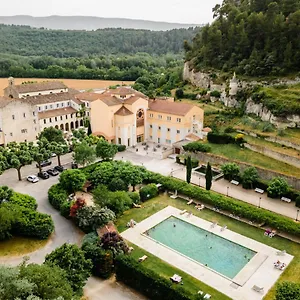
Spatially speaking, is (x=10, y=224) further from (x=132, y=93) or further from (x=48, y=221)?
(x=132, y=93)

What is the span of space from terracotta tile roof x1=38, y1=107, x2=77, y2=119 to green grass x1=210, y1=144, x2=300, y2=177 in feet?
77.4

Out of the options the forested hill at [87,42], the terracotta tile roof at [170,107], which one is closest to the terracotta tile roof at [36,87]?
the terracotta tile roof at [170,107]

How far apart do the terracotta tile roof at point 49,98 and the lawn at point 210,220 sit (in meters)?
28.4

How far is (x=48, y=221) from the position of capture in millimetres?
29906

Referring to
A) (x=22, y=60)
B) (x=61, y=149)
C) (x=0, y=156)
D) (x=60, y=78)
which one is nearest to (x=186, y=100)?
(x=61, y=149)

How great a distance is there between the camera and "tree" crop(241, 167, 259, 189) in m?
39.0

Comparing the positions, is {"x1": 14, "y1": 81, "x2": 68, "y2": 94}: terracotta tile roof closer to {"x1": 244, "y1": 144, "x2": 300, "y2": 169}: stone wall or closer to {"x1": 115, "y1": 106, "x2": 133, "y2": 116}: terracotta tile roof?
{"x1": 115, "y1": 106, "x2": 133, "y2": 116}: terracotta tile roof

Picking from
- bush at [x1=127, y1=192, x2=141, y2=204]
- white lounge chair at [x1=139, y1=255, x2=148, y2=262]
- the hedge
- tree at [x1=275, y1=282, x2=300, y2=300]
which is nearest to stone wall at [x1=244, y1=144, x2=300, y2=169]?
bush at [x1=127, y1=192, x2=141, y2=204]

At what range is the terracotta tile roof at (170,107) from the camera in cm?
5119

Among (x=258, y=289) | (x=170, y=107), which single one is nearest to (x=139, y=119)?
(x=170, y=107)

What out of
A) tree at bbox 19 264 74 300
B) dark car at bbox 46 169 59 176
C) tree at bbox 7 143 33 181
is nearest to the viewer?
tree at bbox 19 264 74 300

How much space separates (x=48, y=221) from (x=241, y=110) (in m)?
38.7

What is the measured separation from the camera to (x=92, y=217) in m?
29.7

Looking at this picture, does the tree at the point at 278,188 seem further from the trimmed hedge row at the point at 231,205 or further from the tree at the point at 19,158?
the tree at the point at 19,158
